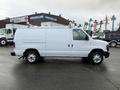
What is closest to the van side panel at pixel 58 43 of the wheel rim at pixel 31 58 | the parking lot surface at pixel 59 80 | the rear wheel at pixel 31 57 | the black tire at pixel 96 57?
the rear wheel at pixel 31 57

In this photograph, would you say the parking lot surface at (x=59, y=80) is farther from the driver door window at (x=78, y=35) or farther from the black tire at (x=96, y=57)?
the driver door window at (x=78, y=35)

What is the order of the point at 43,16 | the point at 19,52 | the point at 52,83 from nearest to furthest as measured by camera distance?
the point at 52,83, the point at 19,52, the point at 43,16

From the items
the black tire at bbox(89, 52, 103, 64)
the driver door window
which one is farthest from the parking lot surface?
the driver door window

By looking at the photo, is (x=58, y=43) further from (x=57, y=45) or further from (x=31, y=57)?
(x=31, y=57)

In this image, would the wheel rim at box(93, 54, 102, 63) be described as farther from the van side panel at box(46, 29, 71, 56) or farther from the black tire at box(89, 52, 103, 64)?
the van side panel at box(46, 29, 71, 56)

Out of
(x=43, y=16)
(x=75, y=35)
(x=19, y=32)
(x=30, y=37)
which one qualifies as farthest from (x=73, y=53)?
(x=43, y=16)

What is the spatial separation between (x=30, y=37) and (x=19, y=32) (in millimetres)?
673

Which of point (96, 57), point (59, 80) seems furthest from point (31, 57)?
point (59, 80)

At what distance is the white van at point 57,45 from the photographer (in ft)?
35.2

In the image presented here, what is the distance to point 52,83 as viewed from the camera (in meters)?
6.74

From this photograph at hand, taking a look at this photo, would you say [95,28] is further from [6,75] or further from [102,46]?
[6,75]

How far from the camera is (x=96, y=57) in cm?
1077

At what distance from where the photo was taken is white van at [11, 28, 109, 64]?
1072 cm

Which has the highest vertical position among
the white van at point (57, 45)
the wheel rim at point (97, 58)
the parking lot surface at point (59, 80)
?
the white van at point (57, 45)
